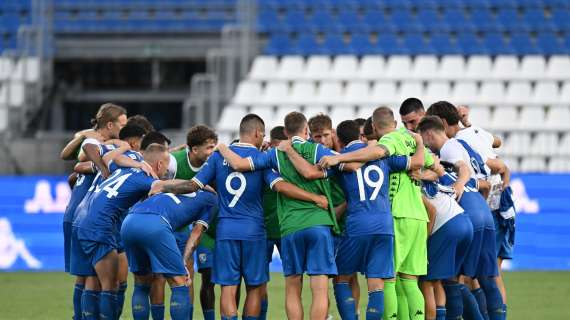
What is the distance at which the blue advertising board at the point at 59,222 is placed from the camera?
59.0 ft

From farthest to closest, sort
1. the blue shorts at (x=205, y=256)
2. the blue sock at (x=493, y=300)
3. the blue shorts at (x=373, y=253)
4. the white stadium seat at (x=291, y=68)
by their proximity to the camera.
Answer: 1. the white stadium seat at (x=291, y=68)
2. the blue shorts at (x=205, y=256)
3. the blue sock at (x=493, y=300)
4. the blue shorts at (x=373, y=253)

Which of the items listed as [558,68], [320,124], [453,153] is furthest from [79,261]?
[558,68]

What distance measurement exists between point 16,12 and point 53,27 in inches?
59.4

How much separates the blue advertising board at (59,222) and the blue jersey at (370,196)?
8482 mm

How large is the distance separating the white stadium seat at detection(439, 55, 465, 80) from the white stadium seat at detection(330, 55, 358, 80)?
5.73ft

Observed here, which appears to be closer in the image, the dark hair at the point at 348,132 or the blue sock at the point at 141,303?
the blue sock at the point at 141,303

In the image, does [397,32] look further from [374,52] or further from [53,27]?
[53,27]

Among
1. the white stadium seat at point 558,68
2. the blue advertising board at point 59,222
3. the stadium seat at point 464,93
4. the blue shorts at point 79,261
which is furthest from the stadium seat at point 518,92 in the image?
the blue shorts at point 79,261

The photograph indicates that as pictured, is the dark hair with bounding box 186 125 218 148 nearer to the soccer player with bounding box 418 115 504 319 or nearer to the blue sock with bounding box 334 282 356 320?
the blue sock with bounding box 334 282 356 320

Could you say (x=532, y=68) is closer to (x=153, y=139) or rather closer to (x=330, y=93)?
(x=330, y=93)

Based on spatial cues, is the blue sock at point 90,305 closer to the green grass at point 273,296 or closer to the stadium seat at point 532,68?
the green grass at point 273,296

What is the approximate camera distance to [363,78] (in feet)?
74.9

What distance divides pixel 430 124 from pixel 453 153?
1.09 ft

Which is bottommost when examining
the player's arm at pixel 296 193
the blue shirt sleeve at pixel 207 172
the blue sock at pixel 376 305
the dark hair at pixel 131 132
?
the blue sock at pixel 376 305
